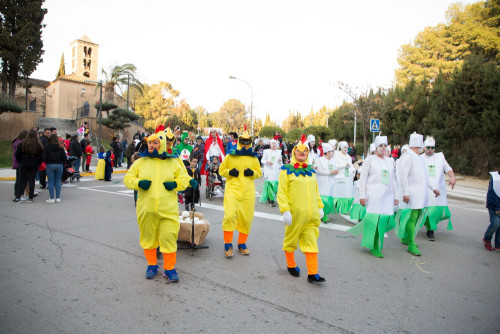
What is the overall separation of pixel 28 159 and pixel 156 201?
694cm

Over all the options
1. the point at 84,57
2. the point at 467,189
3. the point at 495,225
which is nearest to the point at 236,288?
the point at 495,225

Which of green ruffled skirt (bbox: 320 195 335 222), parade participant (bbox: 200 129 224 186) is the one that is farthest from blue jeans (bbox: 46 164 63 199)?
green ruffled skirt (bbox: 320 195 335 222)

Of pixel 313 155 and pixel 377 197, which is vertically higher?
pixel 313 155

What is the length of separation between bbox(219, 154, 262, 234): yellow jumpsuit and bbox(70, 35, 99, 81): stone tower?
54.1 metres

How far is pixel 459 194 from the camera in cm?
1438

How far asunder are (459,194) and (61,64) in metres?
67.8

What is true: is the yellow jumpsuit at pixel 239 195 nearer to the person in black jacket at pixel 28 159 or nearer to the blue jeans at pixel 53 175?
the blue jeans at pixel 53 175

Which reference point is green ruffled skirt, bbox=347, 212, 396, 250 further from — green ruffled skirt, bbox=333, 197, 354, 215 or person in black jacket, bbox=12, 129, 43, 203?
person in black jacket, bbox=12, 129, 43, 203

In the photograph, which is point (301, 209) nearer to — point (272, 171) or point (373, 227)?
point (373, 227)

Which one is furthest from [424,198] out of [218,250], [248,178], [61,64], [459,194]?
[61,64]

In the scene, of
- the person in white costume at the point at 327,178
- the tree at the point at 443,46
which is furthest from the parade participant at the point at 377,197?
the tree at the point at 443,46

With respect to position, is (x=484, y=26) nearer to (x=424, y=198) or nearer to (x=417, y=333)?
(x=424, y=198)

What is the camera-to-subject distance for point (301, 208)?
4.90 metres

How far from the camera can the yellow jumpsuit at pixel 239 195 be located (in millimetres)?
5863
